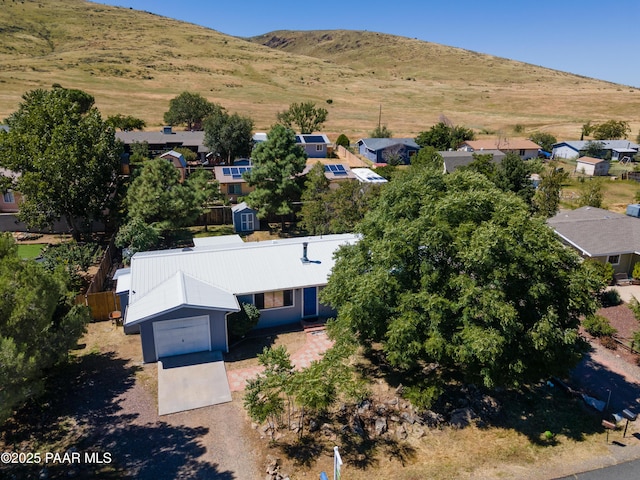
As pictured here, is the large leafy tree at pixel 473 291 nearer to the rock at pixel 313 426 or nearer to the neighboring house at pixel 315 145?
the rock at pixel 313 426

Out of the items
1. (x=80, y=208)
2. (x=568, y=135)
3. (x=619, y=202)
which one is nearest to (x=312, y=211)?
(x=80, y=208)

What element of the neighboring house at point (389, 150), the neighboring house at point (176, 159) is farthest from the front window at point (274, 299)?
the neighboring house at point (389, 150)

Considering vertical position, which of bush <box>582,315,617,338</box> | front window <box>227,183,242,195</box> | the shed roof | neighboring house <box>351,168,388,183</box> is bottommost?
bush <box>582,315,617,338</box>

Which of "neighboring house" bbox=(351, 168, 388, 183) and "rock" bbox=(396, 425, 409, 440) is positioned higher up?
"neighboring house" bbox=(351, 168, 388, 183)

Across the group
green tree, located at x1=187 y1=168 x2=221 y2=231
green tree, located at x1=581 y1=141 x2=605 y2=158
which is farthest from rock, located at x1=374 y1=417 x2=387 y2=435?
green tree, located at x1=581 y1=141 x2=605 y2=158

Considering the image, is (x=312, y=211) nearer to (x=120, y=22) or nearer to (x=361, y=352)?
(x=361, y=352)

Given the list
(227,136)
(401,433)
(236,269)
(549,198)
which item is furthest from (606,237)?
(227,136)

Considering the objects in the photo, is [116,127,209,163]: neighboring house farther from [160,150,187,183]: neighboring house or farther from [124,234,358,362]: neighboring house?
[124,234,358,362]: neighboring house
